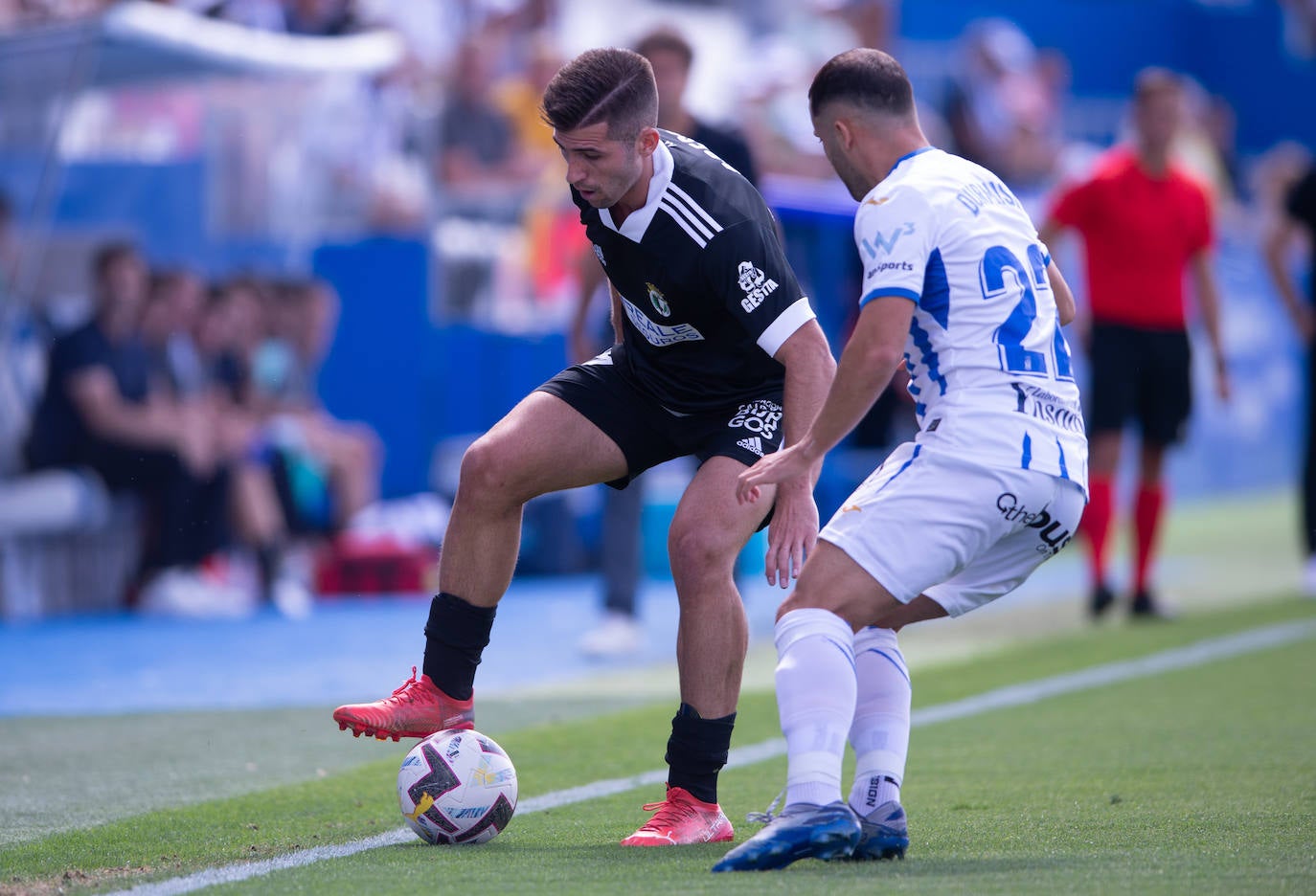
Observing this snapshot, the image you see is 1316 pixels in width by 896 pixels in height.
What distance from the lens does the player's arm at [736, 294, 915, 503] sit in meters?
4.04

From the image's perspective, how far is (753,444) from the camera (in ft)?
16.0

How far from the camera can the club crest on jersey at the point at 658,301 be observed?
4.78 meters

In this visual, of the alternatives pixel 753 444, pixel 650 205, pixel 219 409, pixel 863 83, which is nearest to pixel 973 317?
pixel 863 83

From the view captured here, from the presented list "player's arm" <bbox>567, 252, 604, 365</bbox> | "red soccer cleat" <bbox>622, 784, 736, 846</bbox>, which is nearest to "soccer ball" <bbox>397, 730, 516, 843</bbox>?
"red soccer cleat" <bbox>622, 784, 736, 846</bbox>

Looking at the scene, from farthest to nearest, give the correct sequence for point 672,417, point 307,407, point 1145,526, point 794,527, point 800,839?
point 307,407 < point 1145,526 < point 672,417 < point 794,527 < point 800,839

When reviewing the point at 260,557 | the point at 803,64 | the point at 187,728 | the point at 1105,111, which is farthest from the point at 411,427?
the point at 1105,111

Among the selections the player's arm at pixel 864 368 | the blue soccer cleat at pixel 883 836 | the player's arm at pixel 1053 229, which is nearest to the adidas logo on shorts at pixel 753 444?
the player's arm at pixel 864 368

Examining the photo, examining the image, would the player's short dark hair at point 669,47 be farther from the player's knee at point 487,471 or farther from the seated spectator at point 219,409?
the seated spectator at point 219,409

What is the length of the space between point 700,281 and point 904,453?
74 cm

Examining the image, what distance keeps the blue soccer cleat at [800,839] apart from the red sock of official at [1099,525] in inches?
239

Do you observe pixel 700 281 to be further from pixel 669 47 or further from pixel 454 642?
pixel 669 47

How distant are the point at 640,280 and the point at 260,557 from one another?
278 inches

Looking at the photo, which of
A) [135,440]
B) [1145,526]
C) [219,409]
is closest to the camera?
[1145,526]

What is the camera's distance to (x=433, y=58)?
15883mm
